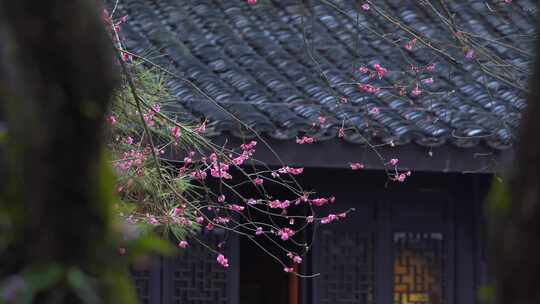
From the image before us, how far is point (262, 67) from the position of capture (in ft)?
27.2

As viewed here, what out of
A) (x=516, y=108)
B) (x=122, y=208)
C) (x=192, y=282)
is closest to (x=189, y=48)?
(x=192, y=282)

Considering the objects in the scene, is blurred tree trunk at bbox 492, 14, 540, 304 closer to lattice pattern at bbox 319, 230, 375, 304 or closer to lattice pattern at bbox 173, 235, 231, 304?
lattice pattern at bbox 173, 235, 231, 304

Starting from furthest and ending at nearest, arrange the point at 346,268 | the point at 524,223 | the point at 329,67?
the point at 329,67
the point at 346,268
the point at 524,223

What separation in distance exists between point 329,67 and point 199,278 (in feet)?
5.36

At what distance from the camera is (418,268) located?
822 centimetres

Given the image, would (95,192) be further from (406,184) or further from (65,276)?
(406,184)

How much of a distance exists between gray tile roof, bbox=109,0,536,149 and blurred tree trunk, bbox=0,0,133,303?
16.5ft

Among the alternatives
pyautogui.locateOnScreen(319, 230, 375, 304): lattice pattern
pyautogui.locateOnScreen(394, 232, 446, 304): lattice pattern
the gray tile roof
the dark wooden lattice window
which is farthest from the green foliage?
pyautogui.locateOnScreen(394, 232, 446, 304): lattice pattern

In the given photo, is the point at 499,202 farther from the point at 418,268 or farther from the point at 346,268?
the point at 418,268

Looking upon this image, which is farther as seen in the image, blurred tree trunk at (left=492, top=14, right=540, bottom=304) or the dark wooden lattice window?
the dark wooden lattice window

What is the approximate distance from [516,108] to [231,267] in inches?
80.7

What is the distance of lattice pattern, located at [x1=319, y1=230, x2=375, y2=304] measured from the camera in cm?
805

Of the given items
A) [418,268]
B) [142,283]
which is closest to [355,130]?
[418,268]

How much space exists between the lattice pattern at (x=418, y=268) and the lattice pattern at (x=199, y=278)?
44.5 inches
